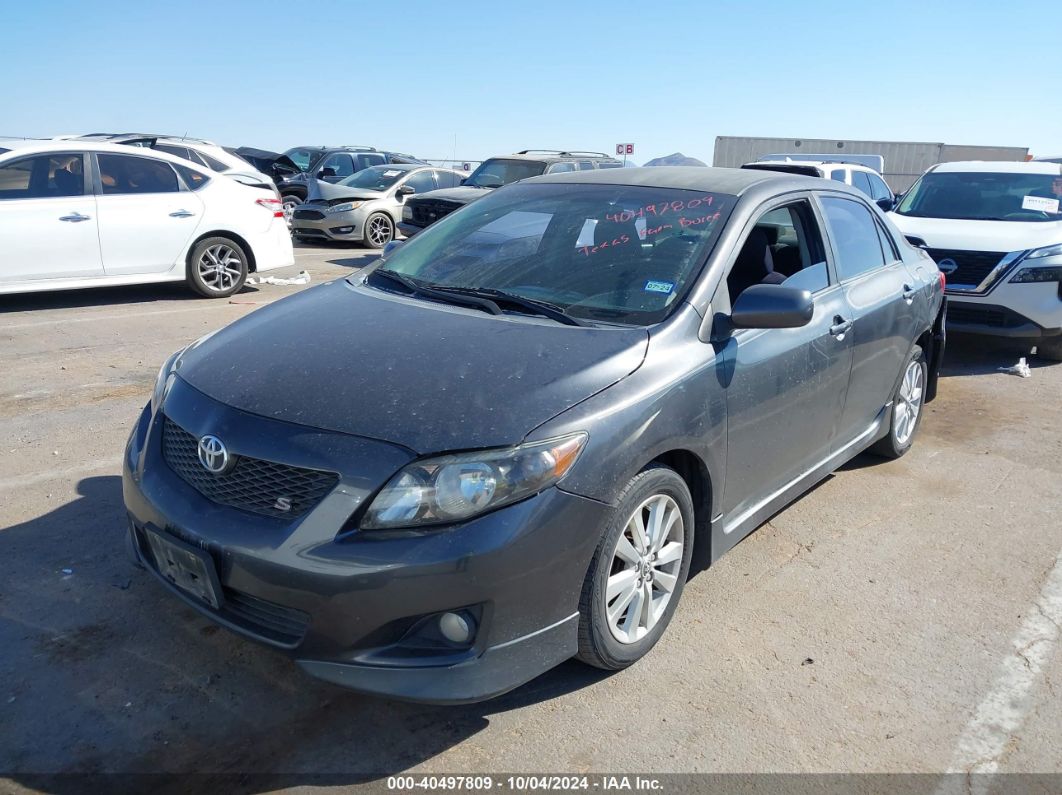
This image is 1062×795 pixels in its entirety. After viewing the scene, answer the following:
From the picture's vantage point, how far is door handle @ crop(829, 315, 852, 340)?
4.05 m

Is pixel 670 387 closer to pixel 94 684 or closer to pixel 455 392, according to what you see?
pixel 455 392

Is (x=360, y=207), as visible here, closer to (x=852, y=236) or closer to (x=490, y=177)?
(x=490, y=177)

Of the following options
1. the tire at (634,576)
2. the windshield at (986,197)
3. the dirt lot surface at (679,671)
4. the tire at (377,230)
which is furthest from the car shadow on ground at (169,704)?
the tire at (377,230)

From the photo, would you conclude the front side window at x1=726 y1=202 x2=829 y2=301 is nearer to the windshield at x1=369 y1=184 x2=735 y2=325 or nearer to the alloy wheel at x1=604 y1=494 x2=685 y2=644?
the windshield at x1=369 y1=184 x2=735 y2=325

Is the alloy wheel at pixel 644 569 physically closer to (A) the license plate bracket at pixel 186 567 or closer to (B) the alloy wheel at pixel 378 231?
(A) the license plate bracket at pixel 186 567

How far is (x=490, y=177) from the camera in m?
14.1

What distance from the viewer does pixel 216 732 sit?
2756mm

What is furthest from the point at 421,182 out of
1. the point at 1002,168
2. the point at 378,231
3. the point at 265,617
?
the point at 265,617

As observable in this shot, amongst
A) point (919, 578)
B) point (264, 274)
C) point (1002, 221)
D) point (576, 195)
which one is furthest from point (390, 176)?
point (919, 578)

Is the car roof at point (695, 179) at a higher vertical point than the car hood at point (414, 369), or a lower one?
higher

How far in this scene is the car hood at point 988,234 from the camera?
25.5 feet

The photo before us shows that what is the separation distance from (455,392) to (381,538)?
55 cm

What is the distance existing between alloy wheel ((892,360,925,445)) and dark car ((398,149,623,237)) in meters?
8.03

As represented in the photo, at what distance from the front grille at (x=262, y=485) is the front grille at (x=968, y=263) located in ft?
23.2
